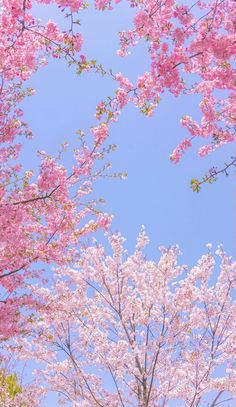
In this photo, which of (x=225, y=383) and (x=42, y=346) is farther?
(x=42, y=346)

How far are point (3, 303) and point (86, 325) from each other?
15.6 feet

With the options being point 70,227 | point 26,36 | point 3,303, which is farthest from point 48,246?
point 26,36

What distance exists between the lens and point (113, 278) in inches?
549

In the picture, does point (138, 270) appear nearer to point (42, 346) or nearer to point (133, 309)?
point (133, 309)

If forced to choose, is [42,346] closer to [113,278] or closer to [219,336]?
[113,278]

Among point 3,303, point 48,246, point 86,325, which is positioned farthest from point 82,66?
point 86,325

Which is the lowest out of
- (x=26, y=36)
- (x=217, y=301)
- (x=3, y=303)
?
(x=3, y=303)

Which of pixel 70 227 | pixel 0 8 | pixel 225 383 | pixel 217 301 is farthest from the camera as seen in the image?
pixel 217 301

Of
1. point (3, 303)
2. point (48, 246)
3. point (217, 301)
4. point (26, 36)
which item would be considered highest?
point (26, 36)

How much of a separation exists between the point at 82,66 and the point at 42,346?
10.4 m

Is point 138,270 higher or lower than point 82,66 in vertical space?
higher

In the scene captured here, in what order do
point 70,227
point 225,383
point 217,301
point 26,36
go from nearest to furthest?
point 26,36, point 70,227, point 225,383, point 217,301

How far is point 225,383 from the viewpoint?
12438 mm

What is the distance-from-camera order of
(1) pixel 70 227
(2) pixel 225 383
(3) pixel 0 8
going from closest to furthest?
(3) pixel 0 8 < (1) pixel 70 227 < (2) pixel 225 383
